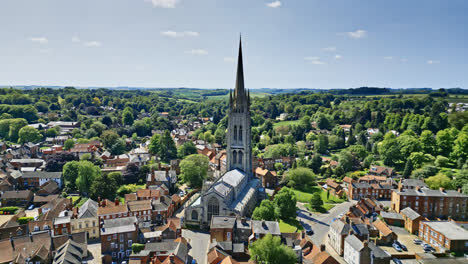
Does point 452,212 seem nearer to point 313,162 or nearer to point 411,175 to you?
point 411,175

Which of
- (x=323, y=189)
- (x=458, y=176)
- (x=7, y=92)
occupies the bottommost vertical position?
(x=323, y=189)

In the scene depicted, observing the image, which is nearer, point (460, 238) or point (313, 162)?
point (460, 238)

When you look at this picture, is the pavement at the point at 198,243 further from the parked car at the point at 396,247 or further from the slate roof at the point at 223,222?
the parked car at the point at 396,247

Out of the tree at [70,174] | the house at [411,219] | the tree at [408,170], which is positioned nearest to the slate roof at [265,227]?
the house at [411,219]

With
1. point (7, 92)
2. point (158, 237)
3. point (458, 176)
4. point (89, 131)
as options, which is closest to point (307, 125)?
point (458, 176)

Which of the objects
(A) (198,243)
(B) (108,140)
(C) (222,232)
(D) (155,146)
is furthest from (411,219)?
(B) (108,140)
